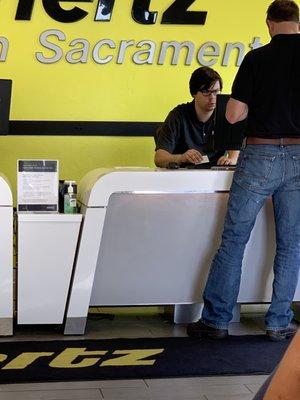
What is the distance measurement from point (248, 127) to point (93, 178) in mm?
866

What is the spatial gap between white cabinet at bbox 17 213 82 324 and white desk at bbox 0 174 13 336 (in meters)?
0.05

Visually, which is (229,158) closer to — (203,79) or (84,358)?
(203,79)

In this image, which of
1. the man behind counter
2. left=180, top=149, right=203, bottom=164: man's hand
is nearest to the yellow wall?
the man behind counter

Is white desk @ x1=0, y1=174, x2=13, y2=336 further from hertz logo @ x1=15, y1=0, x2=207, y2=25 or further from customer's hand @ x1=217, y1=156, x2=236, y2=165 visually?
hertz logo @ x1=15, y1=0, x2=207, y2=25

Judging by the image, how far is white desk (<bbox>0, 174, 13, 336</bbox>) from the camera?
13.8 feet

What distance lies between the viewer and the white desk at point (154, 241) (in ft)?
14.2

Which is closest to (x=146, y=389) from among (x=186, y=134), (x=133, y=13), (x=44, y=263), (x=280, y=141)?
(x=44, y=263)

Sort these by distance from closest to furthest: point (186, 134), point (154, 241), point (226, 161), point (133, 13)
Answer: point (154, 241) → point (226, 161) → point (186, 134) → point (133, 13)

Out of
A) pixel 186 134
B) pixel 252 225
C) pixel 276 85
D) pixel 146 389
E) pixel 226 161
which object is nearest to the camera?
pixel 146 389

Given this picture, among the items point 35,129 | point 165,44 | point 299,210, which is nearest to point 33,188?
point 299,210

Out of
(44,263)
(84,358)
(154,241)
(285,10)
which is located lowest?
(84,358)

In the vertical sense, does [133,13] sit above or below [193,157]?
above

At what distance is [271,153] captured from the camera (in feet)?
13.6

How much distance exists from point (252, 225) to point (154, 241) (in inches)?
22.4
